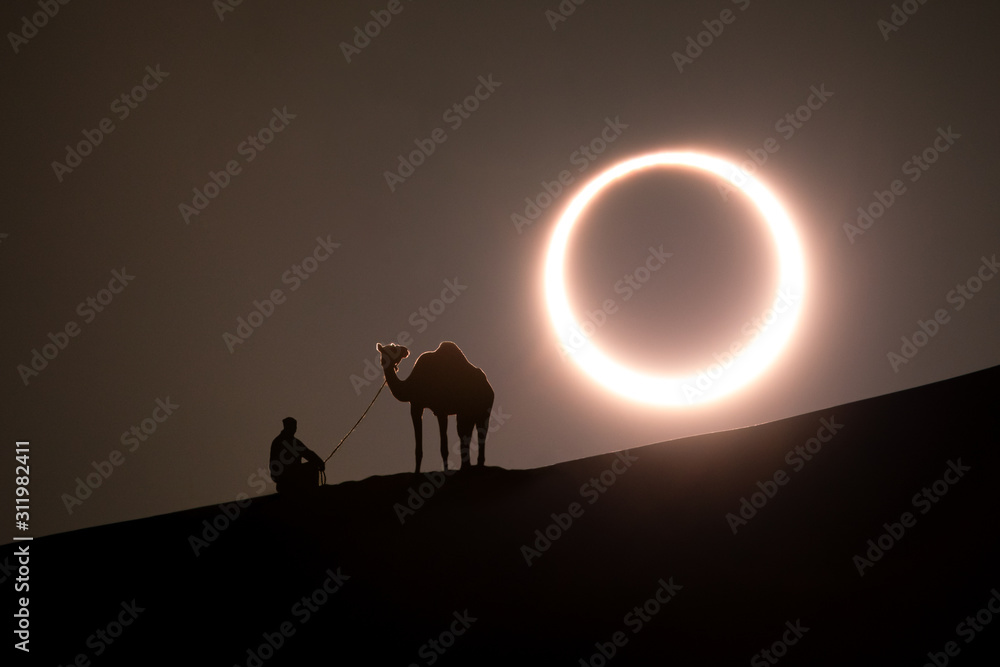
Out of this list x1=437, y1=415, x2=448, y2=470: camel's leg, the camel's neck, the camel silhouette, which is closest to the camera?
the camel silhouette

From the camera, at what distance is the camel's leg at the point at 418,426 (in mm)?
10445

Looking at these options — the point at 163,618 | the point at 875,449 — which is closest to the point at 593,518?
the point at 875,449

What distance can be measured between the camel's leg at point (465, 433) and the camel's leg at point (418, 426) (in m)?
0.58

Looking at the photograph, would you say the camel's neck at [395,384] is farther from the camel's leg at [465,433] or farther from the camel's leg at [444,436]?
the camel's leg at [465,433]

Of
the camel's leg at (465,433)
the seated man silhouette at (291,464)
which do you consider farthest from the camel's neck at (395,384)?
the seated man silhouette at (291,464)

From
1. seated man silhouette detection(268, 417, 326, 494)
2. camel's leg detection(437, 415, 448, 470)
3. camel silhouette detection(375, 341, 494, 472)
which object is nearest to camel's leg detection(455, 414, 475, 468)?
camel silhouette detection(375, 341, 494, 472)

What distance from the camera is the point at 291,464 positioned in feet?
35.0

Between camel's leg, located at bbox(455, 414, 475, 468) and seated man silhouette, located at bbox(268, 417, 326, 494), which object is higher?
camel's leg, located at bbox(455, 414, 475, 468)

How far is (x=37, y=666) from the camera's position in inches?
353

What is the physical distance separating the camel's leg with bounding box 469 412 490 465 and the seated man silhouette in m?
2.48

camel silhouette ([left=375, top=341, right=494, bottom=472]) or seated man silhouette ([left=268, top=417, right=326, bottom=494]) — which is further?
seated man silhouette ([left=268, top=417, right=326, bottom=494])

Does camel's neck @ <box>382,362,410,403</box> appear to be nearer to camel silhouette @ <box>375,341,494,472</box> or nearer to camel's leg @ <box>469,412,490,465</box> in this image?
camel silhouette @ <box>375,341,494,472</box>

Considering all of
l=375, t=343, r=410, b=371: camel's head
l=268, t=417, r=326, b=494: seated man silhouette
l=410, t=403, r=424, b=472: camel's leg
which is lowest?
l=268, t=417, r=326, b=494: seated man silhouette

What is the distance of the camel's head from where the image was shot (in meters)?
10.7
